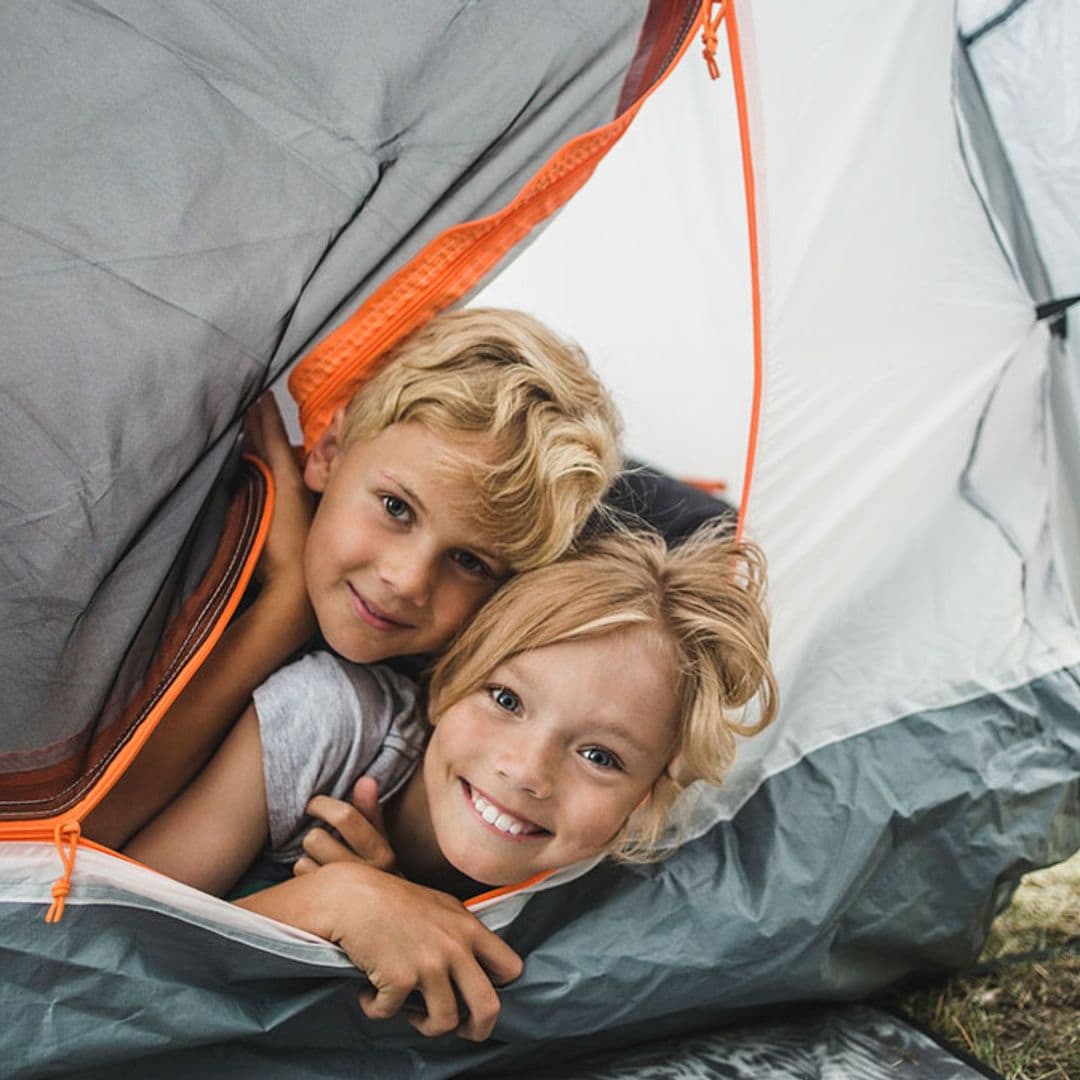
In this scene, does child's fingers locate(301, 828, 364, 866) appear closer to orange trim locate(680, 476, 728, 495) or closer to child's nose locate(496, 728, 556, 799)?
child's nose locate(496, 728, 556, 799)

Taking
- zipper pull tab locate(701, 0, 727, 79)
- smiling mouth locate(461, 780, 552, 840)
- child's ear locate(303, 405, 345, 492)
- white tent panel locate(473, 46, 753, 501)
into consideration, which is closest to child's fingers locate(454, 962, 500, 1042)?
smiling mouth locate(461, 780, 552, 840)

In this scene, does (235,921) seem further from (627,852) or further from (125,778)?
(627,852)

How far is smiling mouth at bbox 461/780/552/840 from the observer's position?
111 centimetres

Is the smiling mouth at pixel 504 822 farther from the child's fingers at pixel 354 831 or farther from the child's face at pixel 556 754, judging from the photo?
the child's fingers at pixel 354 831

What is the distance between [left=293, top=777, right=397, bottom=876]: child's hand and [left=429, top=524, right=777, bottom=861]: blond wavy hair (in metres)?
0.11

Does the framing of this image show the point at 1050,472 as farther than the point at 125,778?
Yes

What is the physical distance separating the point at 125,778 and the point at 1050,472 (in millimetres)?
963

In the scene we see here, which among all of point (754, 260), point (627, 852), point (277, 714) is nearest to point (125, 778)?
point (277, 714)

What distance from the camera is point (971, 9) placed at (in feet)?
4.50

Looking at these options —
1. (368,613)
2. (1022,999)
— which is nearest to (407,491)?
(368,613)

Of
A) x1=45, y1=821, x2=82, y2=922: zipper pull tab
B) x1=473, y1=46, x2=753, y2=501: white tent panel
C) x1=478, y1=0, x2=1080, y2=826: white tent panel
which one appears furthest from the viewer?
x1=473, y1=46, x2=753, y2=501: white tent panel

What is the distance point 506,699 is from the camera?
1.14 m

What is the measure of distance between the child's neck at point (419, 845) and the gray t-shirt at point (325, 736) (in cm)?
2

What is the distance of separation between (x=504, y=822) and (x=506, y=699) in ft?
0.33
